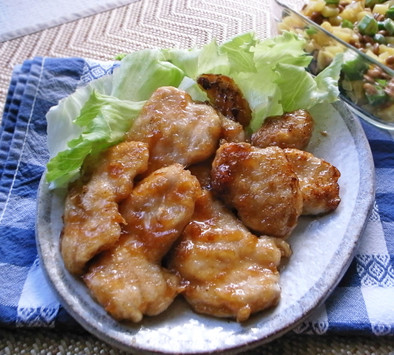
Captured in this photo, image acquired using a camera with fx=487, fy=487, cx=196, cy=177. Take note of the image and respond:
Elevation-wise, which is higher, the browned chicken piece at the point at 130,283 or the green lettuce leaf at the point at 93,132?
the green lettuce leaf at the point at 93,132

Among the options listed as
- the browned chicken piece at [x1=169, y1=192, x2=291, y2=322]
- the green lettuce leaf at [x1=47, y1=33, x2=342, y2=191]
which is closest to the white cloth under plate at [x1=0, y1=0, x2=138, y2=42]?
the green lettuce leaf at [x1=47, y1=33, x2=342, y2=191]

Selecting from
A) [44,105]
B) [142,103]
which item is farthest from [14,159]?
[142,103]

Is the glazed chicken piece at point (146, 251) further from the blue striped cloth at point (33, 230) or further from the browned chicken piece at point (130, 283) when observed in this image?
the blue striped cloth at point (33, 230)

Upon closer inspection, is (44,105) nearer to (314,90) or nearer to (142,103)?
(142,103)

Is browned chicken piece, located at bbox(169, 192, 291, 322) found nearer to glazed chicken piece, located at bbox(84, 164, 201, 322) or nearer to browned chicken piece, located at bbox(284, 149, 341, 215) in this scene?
glazed chicken piece, located at bbox(84, 164, 201, 322)

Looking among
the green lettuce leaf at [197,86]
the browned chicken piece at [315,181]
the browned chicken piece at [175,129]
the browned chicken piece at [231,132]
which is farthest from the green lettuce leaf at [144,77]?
the browned chicken piece at [315,181]

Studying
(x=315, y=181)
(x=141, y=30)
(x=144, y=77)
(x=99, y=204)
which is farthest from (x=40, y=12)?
(x=315, y=181)
